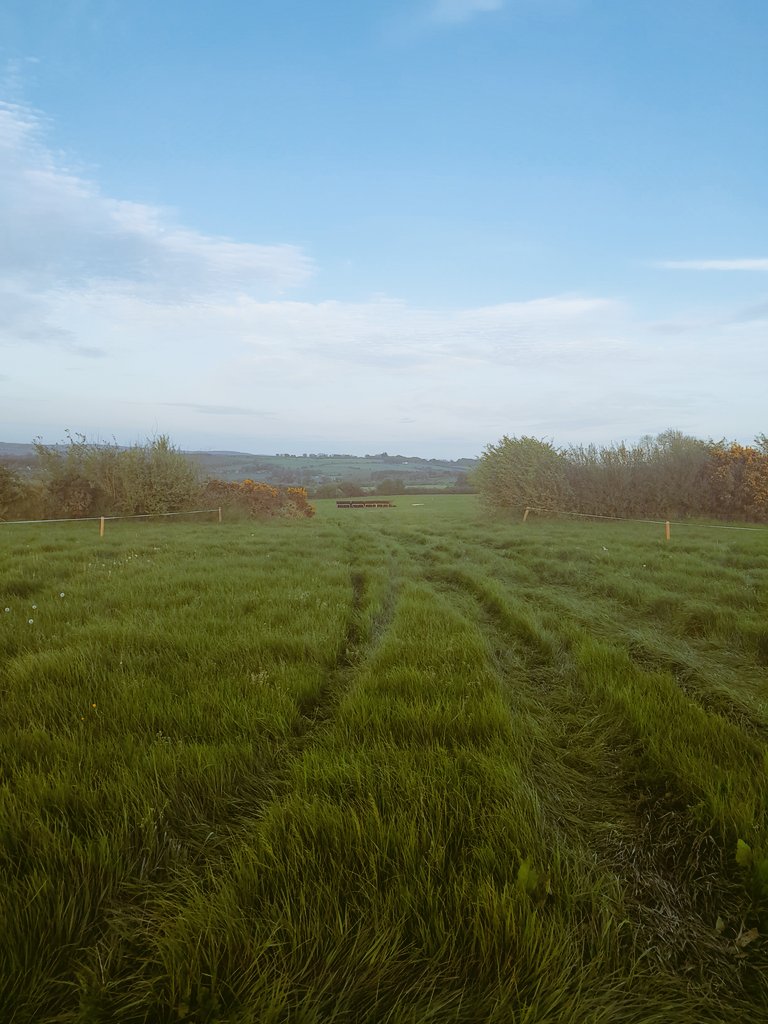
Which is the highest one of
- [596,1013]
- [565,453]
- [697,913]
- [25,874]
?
[565,453]

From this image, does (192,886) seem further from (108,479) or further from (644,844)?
(108,479)

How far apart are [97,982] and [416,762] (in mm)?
1792

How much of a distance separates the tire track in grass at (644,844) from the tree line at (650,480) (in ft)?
81.2

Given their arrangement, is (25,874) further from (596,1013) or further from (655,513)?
(655,513)

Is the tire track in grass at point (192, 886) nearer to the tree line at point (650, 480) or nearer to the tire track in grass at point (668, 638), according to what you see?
the tire track in grass at point (668, 638)

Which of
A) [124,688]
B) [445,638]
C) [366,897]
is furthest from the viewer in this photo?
[445,638]

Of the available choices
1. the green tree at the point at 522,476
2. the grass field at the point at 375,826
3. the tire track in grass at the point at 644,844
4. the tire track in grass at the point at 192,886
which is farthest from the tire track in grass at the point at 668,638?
the green tree at the point at 522,476

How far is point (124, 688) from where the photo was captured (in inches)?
150

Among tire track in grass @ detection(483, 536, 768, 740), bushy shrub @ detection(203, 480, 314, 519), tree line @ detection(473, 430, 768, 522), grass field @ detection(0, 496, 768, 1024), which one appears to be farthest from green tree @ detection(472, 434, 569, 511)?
grass field @ detection(0, 496, 768, 1024)

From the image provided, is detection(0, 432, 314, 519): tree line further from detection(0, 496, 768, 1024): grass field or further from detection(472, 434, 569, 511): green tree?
detection(0, 496, 768, 1024): grass field

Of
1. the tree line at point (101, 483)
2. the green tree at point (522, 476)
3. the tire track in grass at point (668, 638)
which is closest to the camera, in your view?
the tire track in grass at point (668, 638)

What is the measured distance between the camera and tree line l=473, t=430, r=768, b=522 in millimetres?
25859

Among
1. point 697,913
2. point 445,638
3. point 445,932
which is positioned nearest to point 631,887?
point 697,913

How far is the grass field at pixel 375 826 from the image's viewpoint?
5.32 ft
